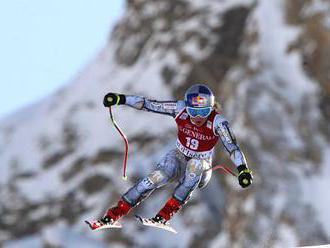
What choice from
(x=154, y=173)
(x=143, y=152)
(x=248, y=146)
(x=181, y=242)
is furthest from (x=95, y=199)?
(x=154, y=173)

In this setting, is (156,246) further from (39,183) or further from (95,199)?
(39,183)

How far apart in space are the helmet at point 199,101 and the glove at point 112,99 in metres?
1.18

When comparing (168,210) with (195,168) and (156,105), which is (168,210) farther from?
(156,105)

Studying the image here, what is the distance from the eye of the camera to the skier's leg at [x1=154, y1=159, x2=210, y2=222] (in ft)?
62.4

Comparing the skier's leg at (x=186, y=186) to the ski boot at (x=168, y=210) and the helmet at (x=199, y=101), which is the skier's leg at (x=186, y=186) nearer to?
the ski boot at (x=168, y=210)

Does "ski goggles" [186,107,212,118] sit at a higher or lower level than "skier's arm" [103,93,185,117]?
lower

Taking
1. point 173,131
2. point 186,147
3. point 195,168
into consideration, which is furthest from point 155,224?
point 173,131

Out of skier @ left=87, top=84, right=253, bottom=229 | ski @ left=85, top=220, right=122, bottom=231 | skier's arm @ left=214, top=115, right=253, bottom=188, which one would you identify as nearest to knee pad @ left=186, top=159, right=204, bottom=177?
skier @ left=87, top=84, right=253, bottom=229

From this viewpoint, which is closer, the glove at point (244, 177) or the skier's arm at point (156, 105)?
the glove at point (244, 177)

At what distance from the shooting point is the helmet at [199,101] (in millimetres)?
18188

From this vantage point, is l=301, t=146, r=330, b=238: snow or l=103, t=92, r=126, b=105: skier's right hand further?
l=301, t=146, r=330, b=238: snow

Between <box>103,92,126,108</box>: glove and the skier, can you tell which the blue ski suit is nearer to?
the skier

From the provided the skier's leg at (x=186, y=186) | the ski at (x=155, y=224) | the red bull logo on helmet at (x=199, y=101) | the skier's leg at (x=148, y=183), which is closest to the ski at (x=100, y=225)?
the skier's leg at (x=148, y=183)

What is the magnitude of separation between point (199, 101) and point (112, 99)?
1.56 metres
